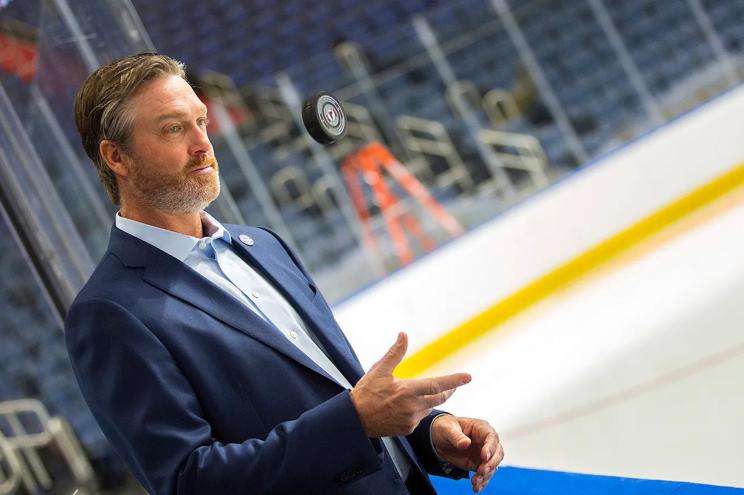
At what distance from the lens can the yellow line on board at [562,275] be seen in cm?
431

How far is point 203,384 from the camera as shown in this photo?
3.72 ft

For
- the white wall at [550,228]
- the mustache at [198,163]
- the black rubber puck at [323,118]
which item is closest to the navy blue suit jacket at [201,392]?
the mustache at [198,163]

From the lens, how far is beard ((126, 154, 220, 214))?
1.23m

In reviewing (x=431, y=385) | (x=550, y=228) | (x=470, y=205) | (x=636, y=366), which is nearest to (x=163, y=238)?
(x=431, y=385)

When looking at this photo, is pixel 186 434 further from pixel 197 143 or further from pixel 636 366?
pixel 636 366

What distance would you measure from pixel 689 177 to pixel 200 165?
155 inches

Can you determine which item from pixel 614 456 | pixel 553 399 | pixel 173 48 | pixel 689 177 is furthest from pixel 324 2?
pixel 614 456

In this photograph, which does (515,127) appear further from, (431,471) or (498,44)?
(431,471)

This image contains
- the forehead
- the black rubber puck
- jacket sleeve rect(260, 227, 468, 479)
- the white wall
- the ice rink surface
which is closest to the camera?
the forehead

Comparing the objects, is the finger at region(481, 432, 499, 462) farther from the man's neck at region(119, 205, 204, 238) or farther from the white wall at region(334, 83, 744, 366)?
the white wall at region(334, 83, 744, 366)

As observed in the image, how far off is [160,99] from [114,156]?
101 mm

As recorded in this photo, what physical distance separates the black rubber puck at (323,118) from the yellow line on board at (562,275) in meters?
2.75

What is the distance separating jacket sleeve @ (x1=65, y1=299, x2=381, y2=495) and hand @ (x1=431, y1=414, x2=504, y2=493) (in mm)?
262

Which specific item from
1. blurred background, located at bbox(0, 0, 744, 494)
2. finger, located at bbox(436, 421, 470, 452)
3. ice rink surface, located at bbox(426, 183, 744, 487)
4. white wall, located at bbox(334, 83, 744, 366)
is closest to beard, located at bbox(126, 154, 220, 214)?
finger, located at bbox(436, 421, 470, 452)
